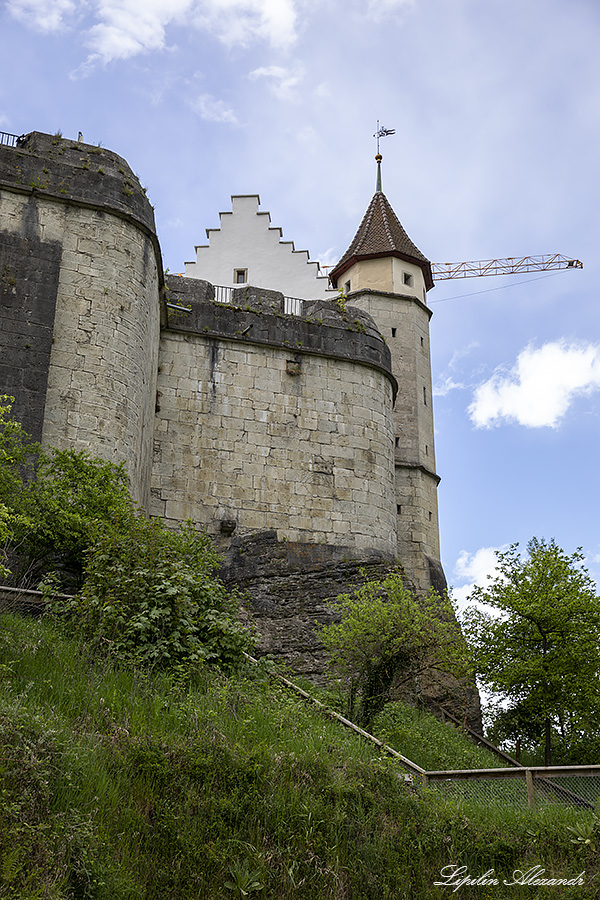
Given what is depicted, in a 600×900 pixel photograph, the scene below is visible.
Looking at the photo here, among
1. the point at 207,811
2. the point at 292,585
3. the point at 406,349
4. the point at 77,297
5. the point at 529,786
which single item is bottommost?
the point at 207,811

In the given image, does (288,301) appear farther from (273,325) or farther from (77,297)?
(77,297)

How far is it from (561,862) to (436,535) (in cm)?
1864

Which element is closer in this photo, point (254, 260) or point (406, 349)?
point (406, 349)

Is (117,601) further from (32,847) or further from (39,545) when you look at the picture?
(32,847)

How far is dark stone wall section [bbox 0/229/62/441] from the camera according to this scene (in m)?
16.7

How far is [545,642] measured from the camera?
67.2 feet

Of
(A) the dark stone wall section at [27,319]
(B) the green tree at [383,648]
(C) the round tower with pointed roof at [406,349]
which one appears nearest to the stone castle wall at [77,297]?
(A) the dark stone wall section at [27,319]

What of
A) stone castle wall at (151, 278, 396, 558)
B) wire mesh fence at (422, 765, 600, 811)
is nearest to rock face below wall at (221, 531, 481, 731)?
stone castle wall at (151, 278, 396, 558)

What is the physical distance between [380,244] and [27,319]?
53.2 feet

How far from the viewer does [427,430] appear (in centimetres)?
2933

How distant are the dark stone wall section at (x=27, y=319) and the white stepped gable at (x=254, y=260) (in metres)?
14.0

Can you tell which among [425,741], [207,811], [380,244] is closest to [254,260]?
[380,244]

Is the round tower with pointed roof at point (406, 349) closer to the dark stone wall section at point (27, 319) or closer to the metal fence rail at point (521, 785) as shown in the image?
the dark stone wall section at point (27, 319)

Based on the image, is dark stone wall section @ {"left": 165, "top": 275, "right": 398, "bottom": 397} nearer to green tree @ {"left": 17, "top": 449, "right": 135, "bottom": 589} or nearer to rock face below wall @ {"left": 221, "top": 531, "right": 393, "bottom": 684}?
rock face below wall @ {"left": 221, "top": 531, "right": 393, "bottom": 684}
